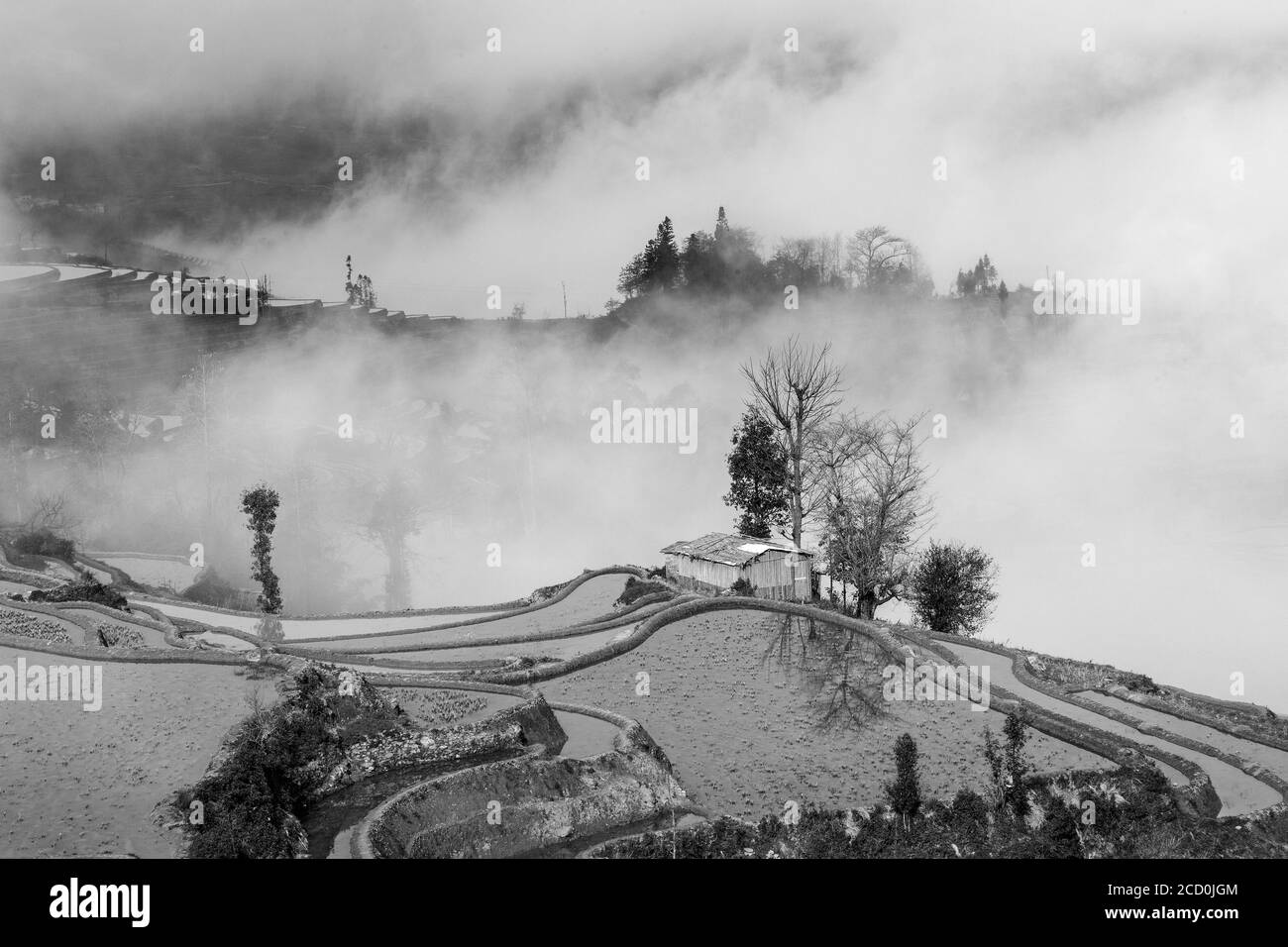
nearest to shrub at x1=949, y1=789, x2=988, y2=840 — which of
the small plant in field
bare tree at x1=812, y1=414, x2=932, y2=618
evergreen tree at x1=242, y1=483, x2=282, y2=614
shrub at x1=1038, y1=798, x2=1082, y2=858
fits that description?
the small plant in field

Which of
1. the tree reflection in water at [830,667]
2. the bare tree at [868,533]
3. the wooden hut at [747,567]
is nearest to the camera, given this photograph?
the tree reflection in water at [830,667]

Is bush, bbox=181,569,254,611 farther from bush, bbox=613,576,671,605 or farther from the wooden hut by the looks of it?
the wooden hut

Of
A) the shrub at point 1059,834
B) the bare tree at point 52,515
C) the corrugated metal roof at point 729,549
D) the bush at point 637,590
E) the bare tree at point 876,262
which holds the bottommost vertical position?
the shrub at point 1059,834

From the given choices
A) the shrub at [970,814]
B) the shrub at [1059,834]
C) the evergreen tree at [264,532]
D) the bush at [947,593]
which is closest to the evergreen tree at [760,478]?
the bush at [947,593]

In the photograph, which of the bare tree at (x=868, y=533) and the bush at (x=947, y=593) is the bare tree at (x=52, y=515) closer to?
the bare tree at (x=868, y=533)

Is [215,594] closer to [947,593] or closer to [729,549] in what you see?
[729,549]
